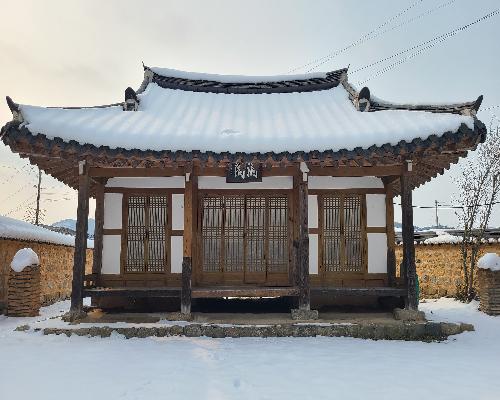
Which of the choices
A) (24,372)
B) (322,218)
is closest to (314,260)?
(322,218)

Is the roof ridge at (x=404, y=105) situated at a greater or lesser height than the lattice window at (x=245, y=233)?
greater

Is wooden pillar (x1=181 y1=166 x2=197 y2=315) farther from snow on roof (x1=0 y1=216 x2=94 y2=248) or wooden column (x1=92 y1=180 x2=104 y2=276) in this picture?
snow on roof (x1=0 y1=216 x2=94 y2=248)

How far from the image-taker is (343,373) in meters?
4.85

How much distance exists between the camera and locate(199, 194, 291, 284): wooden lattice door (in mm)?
8203

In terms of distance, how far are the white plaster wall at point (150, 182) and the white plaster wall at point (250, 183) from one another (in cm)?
47

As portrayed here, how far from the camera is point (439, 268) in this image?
571 inches

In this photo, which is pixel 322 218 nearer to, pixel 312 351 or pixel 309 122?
pixel 309 122

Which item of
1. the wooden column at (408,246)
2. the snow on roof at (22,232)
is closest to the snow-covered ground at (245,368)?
the wooden column at (408,246)

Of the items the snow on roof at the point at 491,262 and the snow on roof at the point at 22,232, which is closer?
the snow on roof at the point at 491,262

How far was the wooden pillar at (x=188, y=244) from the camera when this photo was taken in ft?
24.0

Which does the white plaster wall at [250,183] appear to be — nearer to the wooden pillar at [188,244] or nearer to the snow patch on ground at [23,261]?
the wooden pillar at [188,244]

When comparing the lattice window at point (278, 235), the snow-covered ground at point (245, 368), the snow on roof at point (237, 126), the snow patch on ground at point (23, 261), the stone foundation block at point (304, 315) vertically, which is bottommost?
the snow-covered ground at point (245, 368)

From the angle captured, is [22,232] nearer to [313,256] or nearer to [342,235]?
[313,256]

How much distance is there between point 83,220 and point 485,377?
22.0 feet
